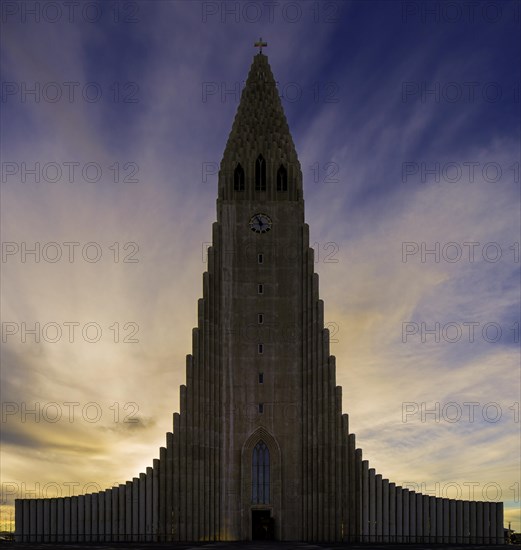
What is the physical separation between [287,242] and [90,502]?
98.6ft

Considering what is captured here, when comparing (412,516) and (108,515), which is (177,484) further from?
(412,516)

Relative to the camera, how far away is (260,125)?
269ft

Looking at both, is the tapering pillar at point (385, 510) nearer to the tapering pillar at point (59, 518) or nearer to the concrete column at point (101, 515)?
the concrete column at point (101, 515)

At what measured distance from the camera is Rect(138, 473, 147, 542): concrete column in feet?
226

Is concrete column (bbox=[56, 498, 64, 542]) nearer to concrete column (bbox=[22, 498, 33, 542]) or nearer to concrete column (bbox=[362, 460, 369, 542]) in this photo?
concrete column (bbox=[22, 498, 33, 542])

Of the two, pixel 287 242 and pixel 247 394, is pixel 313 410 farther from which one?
pixel 287 242

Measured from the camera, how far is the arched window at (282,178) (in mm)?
79625

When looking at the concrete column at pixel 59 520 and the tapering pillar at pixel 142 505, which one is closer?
the tapering pillar at pixel 142 505

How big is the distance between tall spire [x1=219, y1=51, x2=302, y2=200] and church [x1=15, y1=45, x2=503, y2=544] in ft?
4.95

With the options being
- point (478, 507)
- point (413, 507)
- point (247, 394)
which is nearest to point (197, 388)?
point (247, 394)

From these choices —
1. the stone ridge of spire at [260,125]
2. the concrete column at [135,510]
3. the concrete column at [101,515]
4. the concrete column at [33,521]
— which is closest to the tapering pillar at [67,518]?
the concrete column at [33,521]

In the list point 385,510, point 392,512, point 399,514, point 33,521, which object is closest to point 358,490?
point 385,510

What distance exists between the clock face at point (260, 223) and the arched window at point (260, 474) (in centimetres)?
2031

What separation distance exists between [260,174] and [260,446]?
26832mm
